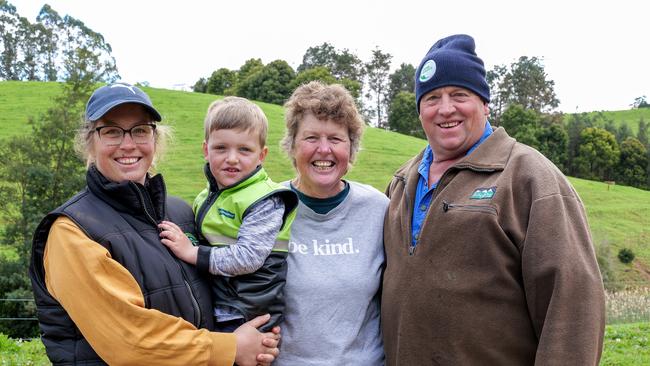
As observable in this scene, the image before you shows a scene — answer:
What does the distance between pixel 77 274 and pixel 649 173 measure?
56.5 m

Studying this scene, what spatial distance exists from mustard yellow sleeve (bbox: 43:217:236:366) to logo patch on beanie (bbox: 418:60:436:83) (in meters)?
1.92

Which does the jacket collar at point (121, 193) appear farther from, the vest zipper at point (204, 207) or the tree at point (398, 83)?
the tree at point (398, 83)

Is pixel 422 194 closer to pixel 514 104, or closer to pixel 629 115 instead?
pixel 514 104

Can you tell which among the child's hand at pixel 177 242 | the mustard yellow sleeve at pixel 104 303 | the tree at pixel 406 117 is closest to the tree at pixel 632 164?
the tree at pixel 406 117

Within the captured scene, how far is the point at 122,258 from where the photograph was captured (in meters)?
2.64

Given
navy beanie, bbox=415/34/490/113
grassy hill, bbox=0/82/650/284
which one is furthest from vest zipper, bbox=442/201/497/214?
grassy hill, bbox=0/82/650/284

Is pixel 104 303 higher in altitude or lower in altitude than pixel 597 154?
lower

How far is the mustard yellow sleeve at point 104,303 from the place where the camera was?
2.51 m

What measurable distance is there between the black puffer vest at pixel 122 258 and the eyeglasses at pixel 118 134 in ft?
0.53

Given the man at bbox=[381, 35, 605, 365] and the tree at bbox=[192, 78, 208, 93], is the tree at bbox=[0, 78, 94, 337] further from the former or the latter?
the tree at bbox=[192, 78, 208, 93]

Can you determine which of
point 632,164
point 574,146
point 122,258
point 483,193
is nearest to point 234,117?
point 122,258

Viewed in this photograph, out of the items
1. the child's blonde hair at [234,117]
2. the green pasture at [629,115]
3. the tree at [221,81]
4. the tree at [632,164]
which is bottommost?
the tree at [632,164]

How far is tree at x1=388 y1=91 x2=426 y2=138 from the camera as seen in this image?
58812 millimetres

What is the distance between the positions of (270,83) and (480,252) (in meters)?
55.2
